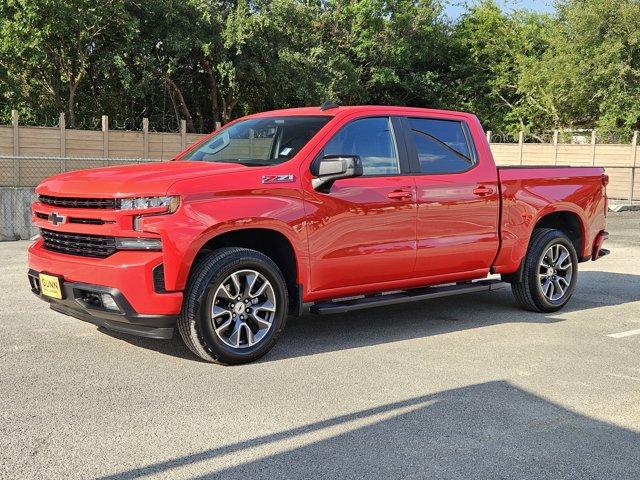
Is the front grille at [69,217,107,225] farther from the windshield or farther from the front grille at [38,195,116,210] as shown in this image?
the windshield

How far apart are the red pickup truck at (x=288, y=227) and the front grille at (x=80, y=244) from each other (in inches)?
0.5

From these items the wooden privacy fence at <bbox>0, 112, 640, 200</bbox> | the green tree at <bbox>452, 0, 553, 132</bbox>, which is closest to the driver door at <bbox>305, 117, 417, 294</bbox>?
the wooden privacy fence at <bbox>0, 112, 640, 200</bbox>

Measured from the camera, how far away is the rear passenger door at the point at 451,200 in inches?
241

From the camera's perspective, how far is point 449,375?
5012 millimetres

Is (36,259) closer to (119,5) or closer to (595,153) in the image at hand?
(119,5)

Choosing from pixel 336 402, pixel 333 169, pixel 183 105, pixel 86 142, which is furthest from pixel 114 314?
pixel 183 105

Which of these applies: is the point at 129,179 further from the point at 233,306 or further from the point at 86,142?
the point at 86,142

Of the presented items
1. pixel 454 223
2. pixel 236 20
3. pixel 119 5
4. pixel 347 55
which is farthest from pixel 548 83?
pixel 454 223

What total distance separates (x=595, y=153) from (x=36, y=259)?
2559 cm

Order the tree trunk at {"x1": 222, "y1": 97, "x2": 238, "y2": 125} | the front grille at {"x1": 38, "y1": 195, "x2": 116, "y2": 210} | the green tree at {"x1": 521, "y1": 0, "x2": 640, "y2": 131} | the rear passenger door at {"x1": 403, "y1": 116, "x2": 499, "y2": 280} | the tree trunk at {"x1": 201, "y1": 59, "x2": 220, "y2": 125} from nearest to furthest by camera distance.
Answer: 1. the front grille at {"x1": 38, "y1": 195, "x2": 116, "y2": 210}
2. the rear passenger door at {"x1": 403, "y1": 116, "x2": 499, "y2": 280}
3. the tree trunk at {"x1": 201, "y1": 59, "x2": 220, "y2": 125}
4. the green tree at {"x1": 521, "y1": 0, "x2": 640, "y2": 131}
5. the tree trunk at {"x1": 222, "y1": 97, "x2": 238, "y2": 125}

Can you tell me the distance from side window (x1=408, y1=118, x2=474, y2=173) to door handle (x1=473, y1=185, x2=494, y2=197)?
0.21 meters

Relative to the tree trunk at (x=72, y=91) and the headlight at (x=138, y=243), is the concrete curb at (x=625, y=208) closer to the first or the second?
the headlight at (x=138, y=243)

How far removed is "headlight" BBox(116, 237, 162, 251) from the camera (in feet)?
15.6

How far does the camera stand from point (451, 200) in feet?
20.5
